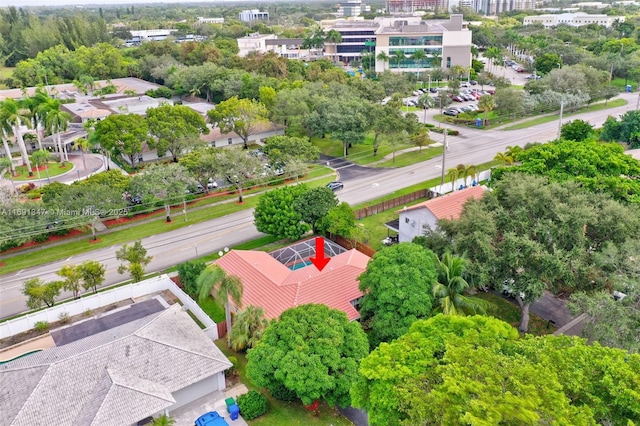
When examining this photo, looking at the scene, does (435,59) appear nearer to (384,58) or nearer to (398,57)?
(398,57)

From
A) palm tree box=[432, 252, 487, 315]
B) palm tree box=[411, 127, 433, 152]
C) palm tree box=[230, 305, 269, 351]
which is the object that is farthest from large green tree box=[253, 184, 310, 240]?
palm tree box=[411, 127, 433, 152]

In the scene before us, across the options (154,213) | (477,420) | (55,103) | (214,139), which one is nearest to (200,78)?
(214,139)

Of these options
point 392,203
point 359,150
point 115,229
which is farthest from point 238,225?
point 359,150

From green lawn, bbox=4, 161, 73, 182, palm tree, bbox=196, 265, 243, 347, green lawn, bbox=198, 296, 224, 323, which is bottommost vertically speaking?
green lawn, bbox=198, 296, 224, 323

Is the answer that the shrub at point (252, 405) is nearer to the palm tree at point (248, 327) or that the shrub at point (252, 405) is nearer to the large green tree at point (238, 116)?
the palm tree at point (248, 327)

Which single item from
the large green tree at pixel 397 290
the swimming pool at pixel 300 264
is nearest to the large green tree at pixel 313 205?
the swimming pool at pixel 300 264

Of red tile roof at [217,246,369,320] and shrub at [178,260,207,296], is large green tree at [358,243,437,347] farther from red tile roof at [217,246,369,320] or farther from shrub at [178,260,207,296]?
shrub at [178,260,207,296]

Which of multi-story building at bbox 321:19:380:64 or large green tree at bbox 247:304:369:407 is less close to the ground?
multi-story building at bbox 321:19:380:64
